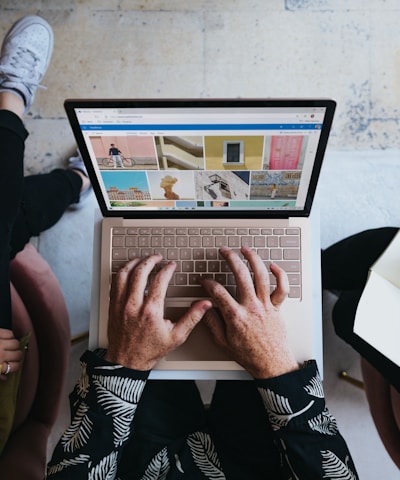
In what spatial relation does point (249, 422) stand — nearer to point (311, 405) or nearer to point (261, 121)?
point (311, 405)

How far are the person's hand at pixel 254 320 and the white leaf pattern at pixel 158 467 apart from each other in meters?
0.29

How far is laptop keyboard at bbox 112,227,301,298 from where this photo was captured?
2.88 feet

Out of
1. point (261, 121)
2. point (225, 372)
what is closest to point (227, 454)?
point (225, 372)

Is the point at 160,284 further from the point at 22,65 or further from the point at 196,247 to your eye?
the point at 22,65

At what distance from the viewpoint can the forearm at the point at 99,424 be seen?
764mm

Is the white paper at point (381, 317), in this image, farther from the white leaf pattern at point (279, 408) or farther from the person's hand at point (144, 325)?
the person's hand at point (144, 325)

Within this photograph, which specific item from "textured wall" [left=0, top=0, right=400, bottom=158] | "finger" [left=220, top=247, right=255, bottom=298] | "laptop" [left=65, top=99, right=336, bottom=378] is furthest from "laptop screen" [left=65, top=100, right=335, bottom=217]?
"textured wall" [left=0, top=0, right=400, bottom=158]

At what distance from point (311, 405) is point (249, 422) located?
0.23 metres

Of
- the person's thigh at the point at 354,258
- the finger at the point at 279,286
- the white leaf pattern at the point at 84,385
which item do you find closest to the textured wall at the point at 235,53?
the person's thigh at the point at 354,258

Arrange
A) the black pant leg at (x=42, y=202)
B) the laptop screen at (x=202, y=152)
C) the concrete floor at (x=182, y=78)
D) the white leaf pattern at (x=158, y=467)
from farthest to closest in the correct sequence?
the concrete floor at (x=182, y=78) → the black pant leg at (x=42, y=202) → the white leaf pattern at (x=158, y=467) → the laptop screen at (x=202, y=152)

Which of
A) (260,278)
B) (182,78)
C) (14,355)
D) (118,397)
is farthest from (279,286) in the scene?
(182,78)

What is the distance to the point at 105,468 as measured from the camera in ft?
2.56

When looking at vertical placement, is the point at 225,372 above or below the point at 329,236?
below

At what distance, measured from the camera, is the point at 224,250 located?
839 mm
